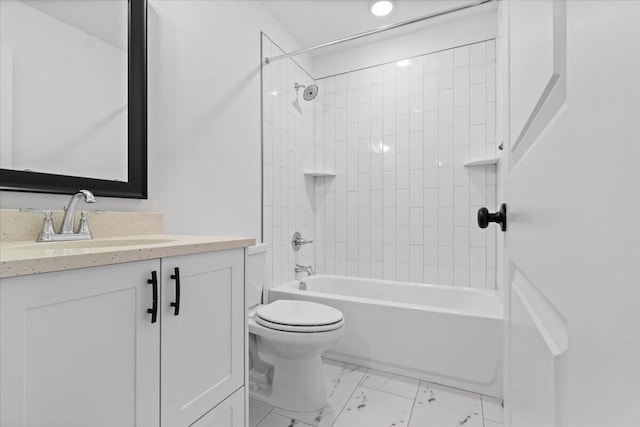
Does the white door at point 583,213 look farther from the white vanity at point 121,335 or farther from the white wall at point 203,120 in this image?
the white wall at point 203,120

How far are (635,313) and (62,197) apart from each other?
1481 millimetres

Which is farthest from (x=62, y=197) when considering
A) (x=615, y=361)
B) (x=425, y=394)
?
(x=425, y=394)

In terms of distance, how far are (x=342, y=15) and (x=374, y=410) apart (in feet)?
8.68

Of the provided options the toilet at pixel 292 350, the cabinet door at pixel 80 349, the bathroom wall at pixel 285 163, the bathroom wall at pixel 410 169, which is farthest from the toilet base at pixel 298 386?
the bathroom wall at pixel 410 169

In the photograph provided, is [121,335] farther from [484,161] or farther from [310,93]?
[484,161]

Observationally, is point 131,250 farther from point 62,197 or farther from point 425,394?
point 425,394

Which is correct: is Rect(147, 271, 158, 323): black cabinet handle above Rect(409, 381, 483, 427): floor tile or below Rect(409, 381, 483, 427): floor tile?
above

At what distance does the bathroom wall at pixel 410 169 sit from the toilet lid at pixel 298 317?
1152 mm

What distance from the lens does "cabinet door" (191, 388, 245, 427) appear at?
1.01 m

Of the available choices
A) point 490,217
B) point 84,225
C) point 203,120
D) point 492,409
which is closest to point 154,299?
point 84,225

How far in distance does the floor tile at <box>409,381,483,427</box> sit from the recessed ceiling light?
2.53 metres

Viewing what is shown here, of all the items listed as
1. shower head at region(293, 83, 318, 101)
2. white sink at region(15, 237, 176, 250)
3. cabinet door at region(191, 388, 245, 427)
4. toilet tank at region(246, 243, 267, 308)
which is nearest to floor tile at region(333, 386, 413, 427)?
cabinet door at region(191, 388, 245, 427)

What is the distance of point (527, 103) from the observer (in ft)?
1.56

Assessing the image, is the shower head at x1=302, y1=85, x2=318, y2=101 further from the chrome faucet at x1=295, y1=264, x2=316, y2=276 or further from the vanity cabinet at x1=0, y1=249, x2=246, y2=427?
the vanity cabinet at x1=0, y1=249, x2=246, y2=427
